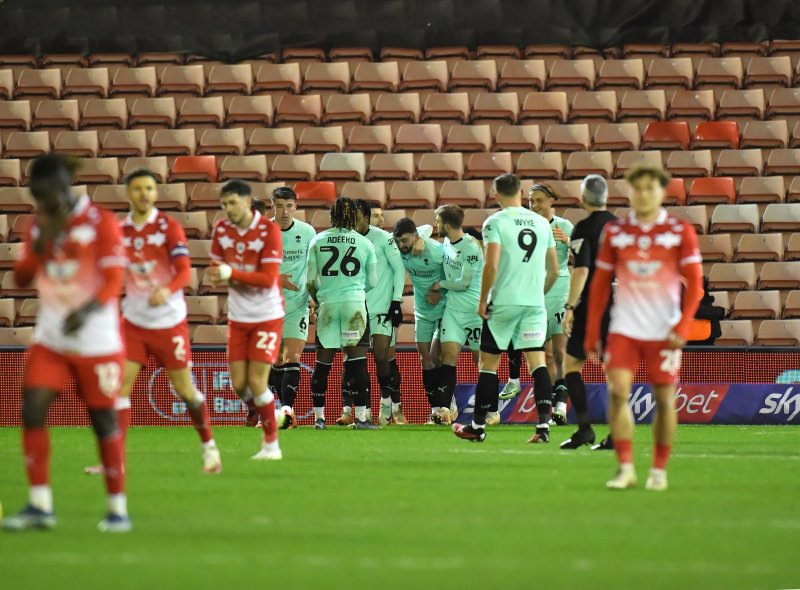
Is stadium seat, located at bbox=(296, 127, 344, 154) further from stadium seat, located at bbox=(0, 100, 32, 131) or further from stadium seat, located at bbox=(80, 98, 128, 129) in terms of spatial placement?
stadium seat, located at bbox=(0, 100, 32, 131)

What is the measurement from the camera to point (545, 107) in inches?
834

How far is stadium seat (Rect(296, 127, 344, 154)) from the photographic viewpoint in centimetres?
2066

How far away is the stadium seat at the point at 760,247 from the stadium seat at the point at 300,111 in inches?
254

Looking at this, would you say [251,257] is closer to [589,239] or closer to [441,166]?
[589,239]

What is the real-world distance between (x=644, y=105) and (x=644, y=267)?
43.5 ft

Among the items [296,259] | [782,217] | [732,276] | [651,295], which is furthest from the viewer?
[782,217]

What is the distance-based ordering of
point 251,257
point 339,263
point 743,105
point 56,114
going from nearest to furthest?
1. point 251,257
2. point 339,263
3. point 743,105
4. point 56,114

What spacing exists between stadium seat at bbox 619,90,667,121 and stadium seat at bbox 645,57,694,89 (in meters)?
0.45

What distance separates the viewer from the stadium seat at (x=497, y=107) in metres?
21.2

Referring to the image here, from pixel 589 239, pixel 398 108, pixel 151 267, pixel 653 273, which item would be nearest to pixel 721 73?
pixel 398 108

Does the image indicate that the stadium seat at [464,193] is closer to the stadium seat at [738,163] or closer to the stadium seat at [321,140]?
the stadium seat at [321,140]

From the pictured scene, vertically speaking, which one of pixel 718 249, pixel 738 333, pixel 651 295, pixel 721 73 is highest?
pixel 721 73

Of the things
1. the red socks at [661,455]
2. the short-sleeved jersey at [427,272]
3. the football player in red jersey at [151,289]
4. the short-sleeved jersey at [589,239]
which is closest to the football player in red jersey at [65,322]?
the football player in red jersey at [151,289]

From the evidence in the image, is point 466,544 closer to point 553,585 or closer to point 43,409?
point 553,585
